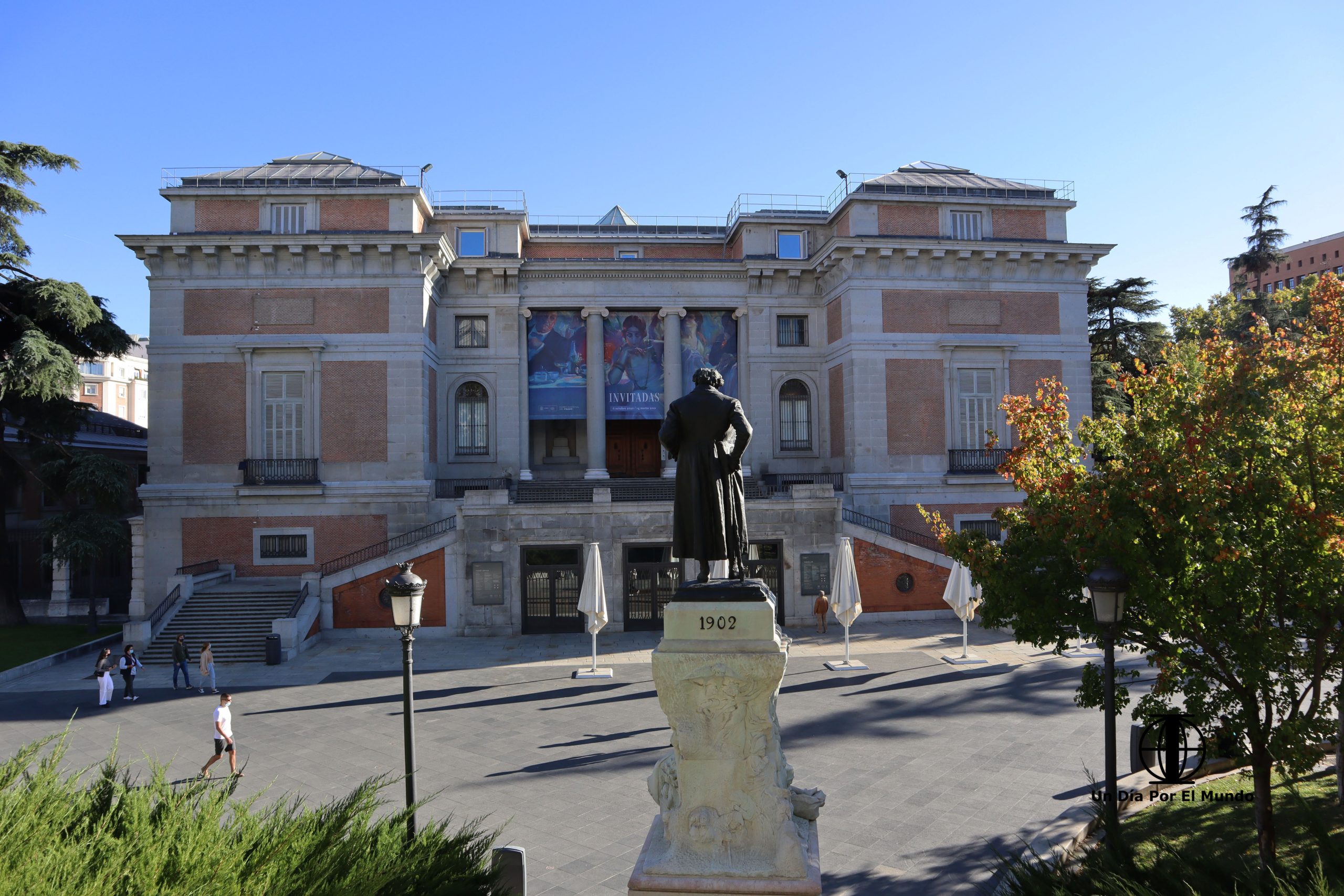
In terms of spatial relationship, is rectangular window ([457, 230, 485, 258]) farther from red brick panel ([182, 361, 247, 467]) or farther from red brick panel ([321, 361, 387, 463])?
red brick panel ([182, 361, 247, 467])

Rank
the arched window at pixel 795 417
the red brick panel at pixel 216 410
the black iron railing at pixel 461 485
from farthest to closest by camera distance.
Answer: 1. the arched window at pixel 795 417
2. the black iron railing at pixel 461 485
3. the red brick panel at pixel 216 410

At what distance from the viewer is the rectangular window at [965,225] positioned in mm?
32219

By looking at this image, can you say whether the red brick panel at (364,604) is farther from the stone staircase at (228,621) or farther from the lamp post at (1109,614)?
the lamp post at (1109,614)

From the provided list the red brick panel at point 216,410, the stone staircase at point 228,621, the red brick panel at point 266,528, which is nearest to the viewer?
the stone staircase at point 228,621

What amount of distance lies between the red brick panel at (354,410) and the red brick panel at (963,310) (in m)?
18.8

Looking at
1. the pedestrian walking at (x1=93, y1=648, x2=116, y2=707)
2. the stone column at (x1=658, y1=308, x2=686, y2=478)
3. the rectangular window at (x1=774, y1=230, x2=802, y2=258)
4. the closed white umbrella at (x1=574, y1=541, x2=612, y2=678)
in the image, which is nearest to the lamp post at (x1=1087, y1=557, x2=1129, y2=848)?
the closed white umbrella at (x1=574, y1=541, x2=612, y2=678)

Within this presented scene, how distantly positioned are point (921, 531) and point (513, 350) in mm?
17655

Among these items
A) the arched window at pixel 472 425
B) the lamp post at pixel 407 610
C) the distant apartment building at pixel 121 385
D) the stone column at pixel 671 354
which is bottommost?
the lamp post at pixel 407 610

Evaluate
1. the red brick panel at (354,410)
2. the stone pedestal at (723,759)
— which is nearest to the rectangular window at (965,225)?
Result: the red brick panel at (354,410)

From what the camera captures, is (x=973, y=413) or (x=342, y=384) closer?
(x=342, y=384)

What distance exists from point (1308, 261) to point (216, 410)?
9129cm

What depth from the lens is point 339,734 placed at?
1538 centimetres

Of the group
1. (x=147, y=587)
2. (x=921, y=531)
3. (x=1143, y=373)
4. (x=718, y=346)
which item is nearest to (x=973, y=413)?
(x=921, y=531)

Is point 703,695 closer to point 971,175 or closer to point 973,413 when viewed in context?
point 973,413
